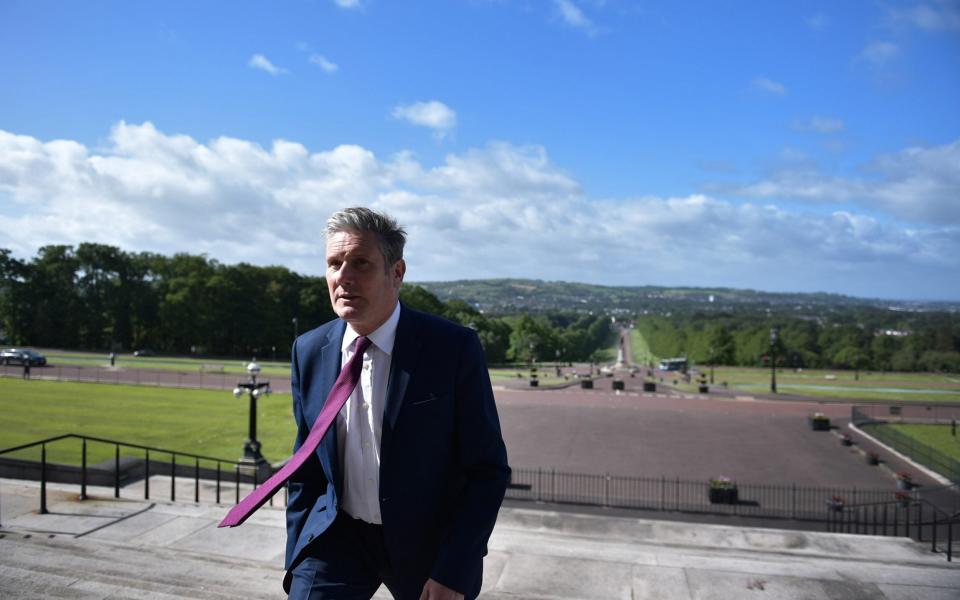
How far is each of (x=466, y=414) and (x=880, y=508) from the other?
18.4 meters

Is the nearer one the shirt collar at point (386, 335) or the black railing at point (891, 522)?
the shirt collar at point (386, 335)

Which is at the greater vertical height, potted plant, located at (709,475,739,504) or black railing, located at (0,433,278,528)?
black railing, located at (0,433,278,528)

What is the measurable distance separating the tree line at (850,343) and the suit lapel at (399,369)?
116 feet

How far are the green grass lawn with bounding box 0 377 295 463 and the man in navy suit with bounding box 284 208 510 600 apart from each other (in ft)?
51.0

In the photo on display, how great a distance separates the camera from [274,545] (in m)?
6.15

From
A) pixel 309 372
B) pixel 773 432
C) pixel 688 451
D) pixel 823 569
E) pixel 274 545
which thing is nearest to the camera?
pixel 309 372

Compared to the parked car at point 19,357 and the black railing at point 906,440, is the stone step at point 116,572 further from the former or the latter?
the parked car at point 19,357

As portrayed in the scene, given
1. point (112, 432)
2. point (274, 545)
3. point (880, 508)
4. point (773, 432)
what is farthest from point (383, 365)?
point (773, 432)

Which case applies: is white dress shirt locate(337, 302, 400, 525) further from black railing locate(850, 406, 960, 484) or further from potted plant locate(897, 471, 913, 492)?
black railing locate(850, 406, 960, 484)

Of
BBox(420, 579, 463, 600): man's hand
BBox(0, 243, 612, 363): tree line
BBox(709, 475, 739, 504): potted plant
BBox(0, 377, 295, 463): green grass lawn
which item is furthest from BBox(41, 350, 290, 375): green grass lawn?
BBox(420, 579, 463, 600): man's hand

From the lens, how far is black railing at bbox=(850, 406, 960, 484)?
66.9 ft

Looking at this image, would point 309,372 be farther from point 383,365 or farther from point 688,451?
point 688,451

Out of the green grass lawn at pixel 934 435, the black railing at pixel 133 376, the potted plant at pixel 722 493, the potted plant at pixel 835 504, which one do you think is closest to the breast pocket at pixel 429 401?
the potted plant at pixel 835 504

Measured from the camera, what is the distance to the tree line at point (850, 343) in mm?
31672
